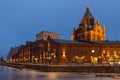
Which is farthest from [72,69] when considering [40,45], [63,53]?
[40,45]

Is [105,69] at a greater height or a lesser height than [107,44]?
lesser

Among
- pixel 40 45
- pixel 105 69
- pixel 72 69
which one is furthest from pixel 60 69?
pixel 40 45

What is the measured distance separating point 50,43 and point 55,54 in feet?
37.1

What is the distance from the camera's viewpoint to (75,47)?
158 metres

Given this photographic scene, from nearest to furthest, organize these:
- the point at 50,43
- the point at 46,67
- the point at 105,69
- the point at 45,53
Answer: the point at 105,69, the point at 46,67, the point at 50,43, the point at 45,53

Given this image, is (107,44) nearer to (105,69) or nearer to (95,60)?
(95,60)

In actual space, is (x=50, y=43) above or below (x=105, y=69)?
above

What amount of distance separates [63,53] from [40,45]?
42.8 m

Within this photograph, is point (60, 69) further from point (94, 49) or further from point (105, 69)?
point (94, 49)

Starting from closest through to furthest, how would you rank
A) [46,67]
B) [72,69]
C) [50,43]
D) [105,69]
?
[105,69], [72,69], [46,67], [50,43]

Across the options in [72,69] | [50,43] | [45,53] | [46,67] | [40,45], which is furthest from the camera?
[40,45]

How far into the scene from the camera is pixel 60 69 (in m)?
115

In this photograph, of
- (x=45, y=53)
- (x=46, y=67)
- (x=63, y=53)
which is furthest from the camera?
(x=45, y=53)

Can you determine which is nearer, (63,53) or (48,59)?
(63,53)
